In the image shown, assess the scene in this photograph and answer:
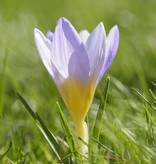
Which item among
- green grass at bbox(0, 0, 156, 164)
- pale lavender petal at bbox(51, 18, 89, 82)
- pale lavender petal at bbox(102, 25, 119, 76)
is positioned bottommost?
green grass at bbox(0, 0, 156, 164)

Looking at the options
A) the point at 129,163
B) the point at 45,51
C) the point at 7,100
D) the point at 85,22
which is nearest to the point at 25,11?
the point at 85,22

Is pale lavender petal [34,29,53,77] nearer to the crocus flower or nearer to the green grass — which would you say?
the crocus flower

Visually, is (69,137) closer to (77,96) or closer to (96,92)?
(77,96)

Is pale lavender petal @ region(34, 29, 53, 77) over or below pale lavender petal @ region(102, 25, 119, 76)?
over

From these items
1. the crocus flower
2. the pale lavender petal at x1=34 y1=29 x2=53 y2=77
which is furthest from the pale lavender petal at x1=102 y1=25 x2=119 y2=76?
the pale lavender petal at x1=34 y1=29 x2=53 y2=77

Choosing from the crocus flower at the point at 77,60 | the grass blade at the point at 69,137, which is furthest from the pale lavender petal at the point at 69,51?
the grass blade at the point at 69,137

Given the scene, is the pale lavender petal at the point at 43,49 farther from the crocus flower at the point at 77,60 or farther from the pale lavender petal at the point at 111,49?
the pale lavender petal at the point at 111,49

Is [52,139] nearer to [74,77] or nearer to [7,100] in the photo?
[74,77]

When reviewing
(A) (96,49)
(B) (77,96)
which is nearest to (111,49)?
(A) (96,49)
